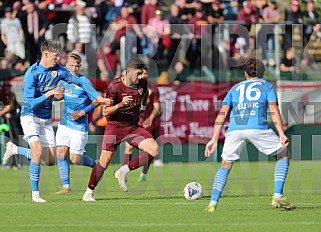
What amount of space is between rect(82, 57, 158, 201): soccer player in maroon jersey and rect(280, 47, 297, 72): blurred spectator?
1041cm

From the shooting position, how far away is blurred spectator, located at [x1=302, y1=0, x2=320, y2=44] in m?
25.5

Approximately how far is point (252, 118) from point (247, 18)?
1241 cm

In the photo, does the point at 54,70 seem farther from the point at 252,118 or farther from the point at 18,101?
the point at 18,101

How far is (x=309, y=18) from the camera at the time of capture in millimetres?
25641

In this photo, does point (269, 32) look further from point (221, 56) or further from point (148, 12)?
point (148, 12)

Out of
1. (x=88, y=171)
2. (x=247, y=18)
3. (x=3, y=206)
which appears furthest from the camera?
(x=247, y=18)

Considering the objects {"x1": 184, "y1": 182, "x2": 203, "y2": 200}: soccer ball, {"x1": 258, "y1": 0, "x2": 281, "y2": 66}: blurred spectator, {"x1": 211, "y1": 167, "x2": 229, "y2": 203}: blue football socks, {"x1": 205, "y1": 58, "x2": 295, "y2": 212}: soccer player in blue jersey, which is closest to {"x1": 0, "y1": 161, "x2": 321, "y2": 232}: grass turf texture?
{"x1": 184, "y1": 182, "x2": 203, "y2": 200}: soccer ball

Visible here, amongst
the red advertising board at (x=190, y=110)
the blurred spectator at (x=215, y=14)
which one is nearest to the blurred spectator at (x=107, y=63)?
the red advertising board at (x=190, y=110)

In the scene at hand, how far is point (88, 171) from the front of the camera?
2256 cm

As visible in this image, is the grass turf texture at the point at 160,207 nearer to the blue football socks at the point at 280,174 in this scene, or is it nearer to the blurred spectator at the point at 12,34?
the blue football socks at the point at 280,174

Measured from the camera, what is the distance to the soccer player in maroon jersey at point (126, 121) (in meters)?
14.3

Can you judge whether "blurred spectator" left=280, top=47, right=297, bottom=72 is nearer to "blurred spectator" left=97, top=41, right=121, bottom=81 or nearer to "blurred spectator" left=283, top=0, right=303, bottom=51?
"blurred spectator" left=283, top=0, right=303, bottom=51

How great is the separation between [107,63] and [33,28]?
2118 millimetres

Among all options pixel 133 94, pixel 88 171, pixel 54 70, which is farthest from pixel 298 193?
pixel 88 171
